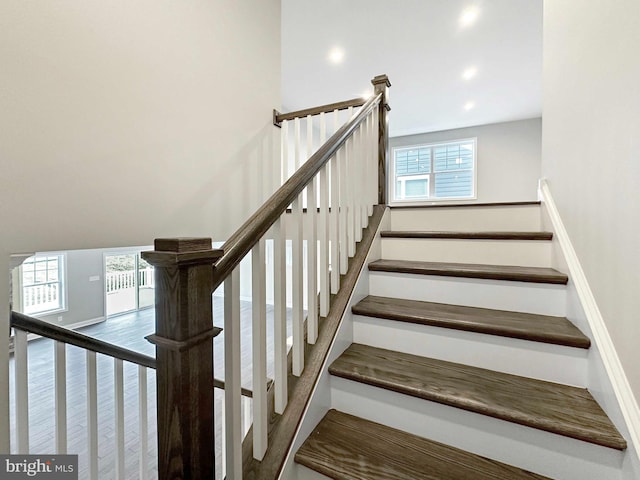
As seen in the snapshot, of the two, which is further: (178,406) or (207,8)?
(207,8)

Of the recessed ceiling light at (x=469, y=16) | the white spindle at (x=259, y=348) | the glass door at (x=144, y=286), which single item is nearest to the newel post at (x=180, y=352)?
the white spindle at (x=259, y=348)

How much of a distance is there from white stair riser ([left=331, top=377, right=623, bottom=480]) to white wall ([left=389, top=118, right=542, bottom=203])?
560 cm

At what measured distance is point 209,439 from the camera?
28.2 inches

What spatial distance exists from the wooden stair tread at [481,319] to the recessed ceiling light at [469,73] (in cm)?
384

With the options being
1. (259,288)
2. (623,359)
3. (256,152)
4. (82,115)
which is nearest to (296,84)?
(256,152)

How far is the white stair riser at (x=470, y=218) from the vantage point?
192cm

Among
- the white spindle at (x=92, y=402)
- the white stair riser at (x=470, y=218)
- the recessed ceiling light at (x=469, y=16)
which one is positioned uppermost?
the recessed ceiling light at (x=469, y=16)

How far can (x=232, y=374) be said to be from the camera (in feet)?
2.73

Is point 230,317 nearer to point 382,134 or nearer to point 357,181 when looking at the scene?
point 357,181

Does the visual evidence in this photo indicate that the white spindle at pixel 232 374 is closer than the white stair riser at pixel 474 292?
Yes

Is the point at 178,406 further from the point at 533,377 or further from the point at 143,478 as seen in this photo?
the point at 143,478

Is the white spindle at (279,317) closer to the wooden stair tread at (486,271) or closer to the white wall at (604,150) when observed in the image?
the wooden stair tread at (486,271)

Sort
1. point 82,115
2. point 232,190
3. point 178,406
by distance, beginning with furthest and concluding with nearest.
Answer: point 232,190
point 82,115
point 178,406

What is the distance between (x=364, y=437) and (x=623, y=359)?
0.84 m
